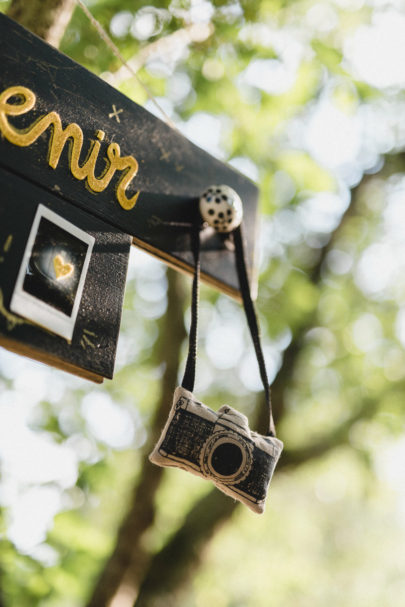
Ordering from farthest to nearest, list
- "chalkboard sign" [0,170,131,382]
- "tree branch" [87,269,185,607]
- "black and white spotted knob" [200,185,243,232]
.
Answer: "tree branch" [87,269,185,607] < "black and white spotted knob" [200,185,243,232] < "chalkboard sign" [0,170,131,382]

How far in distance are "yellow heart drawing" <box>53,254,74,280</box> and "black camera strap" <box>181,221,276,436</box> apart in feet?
0.83

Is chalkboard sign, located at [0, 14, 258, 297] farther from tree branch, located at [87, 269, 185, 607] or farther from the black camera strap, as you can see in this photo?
tree branch, located at [87, 269, 185, 607]

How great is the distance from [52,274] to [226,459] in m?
0.41

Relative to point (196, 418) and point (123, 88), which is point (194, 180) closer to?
point (196, 418)

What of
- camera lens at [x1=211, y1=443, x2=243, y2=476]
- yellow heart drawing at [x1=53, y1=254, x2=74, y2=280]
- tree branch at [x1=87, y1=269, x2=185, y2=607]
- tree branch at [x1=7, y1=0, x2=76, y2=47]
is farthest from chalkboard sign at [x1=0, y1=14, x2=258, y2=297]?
tree branch at [x1=87, y1=269, x2=185, y2=607]

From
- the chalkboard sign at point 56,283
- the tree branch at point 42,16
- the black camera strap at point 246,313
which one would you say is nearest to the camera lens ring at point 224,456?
the black camera strap at point 246,313

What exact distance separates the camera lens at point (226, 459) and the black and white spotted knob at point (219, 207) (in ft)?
1.50

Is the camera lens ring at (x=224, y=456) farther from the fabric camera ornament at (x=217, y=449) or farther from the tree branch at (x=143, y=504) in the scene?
the tree branch at (x=143, y=504)

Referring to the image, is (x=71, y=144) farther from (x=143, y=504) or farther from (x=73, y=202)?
(x=143, y=504)

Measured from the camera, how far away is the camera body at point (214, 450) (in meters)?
0.85

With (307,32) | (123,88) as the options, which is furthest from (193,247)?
(307,32)

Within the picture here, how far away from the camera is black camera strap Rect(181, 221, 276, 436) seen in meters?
0.92

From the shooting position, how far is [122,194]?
96cm

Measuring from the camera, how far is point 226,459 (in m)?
0.86
